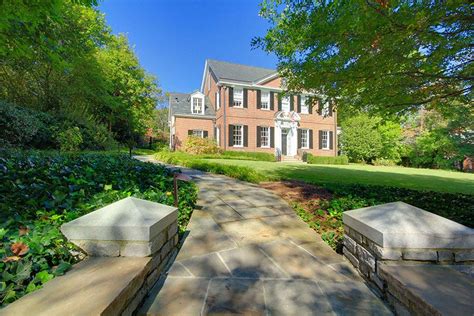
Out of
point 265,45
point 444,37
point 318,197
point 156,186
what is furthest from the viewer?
point 265,45

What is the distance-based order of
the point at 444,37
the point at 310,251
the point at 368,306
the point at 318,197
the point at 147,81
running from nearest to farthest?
the point at 368,306 < the point at 310,251 < the point at 444,37 < the point at 318,197 < the point at 147,81

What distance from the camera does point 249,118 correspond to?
64.4 feet

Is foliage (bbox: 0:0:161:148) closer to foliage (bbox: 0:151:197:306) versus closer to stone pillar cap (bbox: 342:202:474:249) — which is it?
foliage (bbox: 0:151:197:306)

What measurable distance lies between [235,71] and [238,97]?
126 inches

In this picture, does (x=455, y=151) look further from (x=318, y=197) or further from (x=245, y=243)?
(x=245, y=243)

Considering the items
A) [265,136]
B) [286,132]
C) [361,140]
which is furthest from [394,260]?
[361,140]

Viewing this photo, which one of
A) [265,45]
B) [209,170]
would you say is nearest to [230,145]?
[209,170]

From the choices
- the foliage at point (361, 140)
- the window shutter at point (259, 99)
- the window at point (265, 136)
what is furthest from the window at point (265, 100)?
the foliage at point (361, 140)

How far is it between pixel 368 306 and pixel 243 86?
61.6ft

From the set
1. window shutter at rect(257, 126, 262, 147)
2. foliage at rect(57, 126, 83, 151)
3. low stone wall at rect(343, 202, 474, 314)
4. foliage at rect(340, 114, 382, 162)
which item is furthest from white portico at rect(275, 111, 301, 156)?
low stone wall at rect(343, 202, 474, 314)

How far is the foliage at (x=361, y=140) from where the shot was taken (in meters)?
22.1

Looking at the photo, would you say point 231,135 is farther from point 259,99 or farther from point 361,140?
point 361,140

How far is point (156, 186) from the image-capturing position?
409 centimetres

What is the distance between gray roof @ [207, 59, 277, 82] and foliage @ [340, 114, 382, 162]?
372 inches
